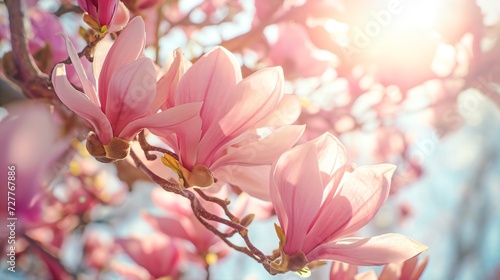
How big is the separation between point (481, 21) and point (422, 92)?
0.58 m

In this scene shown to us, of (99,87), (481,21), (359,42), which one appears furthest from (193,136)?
(481,21)

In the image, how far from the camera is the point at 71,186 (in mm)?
1486

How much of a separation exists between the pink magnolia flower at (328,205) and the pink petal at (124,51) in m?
0.14

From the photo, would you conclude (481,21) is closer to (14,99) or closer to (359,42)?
(359,42)

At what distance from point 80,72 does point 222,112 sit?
0.11 m

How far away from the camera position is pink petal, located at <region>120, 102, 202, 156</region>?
14.5 inches

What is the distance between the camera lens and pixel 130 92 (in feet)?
1.24

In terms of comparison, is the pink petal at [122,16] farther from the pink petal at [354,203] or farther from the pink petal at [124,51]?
the pink petal at [354,203]

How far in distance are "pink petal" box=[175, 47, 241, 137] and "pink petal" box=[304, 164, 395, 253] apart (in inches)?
4.4

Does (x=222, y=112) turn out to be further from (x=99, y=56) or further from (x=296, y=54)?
(x=296, y=54)

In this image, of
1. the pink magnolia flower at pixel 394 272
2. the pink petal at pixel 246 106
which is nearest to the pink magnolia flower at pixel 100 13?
the pink petal at pixel 246 106

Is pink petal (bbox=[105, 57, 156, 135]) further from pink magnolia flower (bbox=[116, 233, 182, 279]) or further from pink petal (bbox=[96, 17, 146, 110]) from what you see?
pink magnolia flower (bbox=[116, 233, 182, 279])

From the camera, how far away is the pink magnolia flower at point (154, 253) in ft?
2.46

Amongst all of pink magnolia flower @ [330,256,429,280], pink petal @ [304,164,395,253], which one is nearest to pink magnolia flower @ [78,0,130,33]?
pink petal @ [304,164,395,253]
